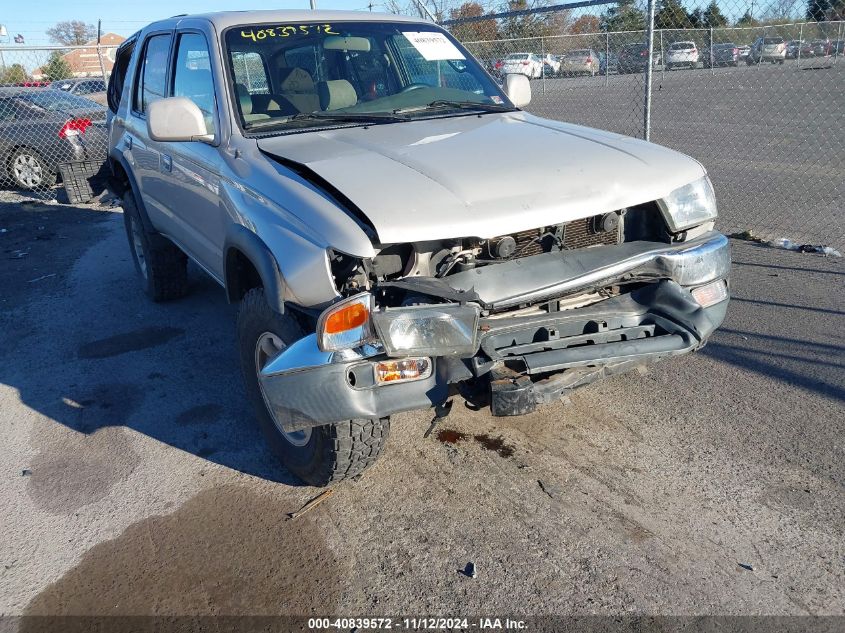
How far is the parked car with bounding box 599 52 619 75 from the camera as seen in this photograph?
11874 millimetres

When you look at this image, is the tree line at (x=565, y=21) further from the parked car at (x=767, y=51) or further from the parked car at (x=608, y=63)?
the parked car at (x=767, y=51)

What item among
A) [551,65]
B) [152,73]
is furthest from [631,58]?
[152,73]

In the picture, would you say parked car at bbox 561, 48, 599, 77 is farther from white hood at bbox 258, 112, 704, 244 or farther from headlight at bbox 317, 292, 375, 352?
headlight at bbox 317, 292, 375, 352

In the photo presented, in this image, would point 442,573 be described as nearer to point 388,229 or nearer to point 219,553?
point 219,553

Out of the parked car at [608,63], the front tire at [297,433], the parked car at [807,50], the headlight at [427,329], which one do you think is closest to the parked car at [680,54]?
the parked car at [608,63]

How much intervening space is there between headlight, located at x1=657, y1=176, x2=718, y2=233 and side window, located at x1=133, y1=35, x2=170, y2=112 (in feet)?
11.0

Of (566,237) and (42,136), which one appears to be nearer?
(566,237)

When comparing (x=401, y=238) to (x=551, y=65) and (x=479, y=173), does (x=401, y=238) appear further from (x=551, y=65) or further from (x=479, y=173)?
(x=551, y=65)

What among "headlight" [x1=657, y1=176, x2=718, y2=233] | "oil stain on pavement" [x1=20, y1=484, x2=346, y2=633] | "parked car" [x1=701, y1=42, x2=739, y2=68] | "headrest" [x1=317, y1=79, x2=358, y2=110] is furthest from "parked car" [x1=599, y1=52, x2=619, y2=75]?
"oil stain on pavement" [x1=20, y1=484, x2=346, y2=633]

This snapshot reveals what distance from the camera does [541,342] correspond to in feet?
10.3

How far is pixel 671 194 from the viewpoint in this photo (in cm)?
354

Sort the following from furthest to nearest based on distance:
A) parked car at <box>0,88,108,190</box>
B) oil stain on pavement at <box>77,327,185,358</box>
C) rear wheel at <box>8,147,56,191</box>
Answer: rear wheel at <box>8,147,56,191</box> → parked car at <box>0,88,108,190</box> → oil stain on pavement at <box>77,327,185,358</box>

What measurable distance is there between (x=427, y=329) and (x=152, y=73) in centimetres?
367

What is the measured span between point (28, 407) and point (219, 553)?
2.20 metres
